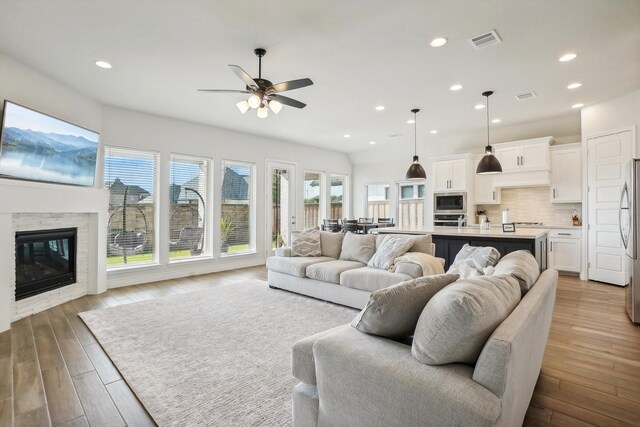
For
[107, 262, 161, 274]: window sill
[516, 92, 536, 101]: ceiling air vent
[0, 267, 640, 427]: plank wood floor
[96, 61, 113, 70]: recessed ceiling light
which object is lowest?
[0, 267, 640, 427]: plank wood floor

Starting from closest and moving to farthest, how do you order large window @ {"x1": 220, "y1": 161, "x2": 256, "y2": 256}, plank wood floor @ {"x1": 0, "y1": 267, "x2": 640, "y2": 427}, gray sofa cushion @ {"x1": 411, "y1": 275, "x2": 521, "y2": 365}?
gray sofa cushion @ {"x1": 411, "y1": 275, "x2": 521, "y2": 365} < plank wood floor @ {"x1": 0, "y1": 267, "x2": 640, "y2": 427} < large window @ {"x1": 220, "y1": 161, "x2": 256, "y2": 256}

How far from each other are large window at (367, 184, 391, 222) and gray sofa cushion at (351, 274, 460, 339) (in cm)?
734

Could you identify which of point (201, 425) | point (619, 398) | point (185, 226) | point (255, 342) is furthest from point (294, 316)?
point (185, 226)

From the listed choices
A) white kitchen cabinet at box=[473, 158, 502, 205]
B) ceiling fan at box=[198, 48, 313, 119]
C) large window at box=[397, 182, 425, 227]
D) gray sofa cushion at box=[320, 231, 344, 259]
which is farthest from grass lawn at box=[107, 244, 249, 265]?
white kitchen cabinet at box=[473, 158, 502, 205]

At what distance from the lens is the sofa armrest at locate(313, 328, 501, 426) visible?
3.44ft

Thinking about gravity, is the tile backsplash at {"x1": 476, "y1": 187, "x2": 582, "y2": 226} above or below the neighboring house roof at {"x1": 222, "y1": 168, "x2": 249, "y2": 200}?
below

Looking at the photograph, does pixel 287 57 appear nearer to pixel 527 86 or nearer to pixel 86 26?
pixel 86 26

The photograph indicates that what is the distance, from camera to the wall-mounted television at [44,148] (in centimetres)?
333

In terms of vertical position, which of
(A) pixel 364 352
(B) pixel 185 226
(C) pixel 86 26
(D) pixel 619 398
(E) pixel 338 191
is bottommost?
(D) pixel 619 398

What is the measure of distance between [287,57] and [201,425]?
3.29 m

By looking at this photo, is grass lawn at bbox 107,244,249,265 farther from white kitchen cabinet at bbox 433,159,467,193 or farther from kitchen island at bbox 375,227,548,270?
white kitchen cabinet at bbox 433,159,467,193

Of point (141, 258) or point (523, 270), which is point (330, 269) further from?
point (141, 258)

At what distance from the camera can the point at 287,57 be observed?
341 cm

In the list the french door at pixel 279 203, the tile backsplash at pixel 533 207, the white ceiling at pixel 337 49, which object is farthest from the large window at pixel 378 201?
the white ceiling at pixel 337 49
